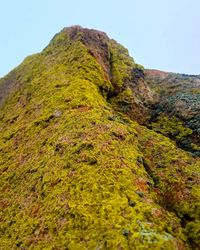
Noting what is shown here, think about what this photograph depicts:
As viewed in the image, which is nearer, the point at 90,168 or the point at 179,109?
the point at 90,168

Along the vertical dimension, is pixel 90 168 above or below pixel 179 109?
below

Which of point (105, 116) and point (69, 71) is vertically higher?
point (69, 71)

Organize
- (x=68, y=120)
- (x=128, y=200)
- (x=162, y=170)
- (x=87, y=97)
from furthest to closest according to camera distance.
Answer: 1. (x=87, y=97)
2. (x=68, y=120)
3. (x=162, y=170)
4. (x=128, y=200)

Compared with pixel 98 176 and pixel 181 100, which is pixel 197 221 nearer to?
pixel 98 176

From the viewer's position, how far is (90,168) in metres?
12.8

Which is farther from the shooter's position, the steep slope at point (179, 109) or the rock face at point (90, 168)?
the steep slope at point (179, 109)

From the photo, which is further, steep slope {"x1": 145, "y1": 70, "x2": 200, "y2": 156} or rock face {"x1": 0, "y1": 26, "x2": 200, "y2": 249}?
steep slope {"x1": 145, "y1": 70, "x2": 200, "y2": 156}

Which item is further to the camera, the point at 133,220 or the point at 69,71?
the point at 69,71

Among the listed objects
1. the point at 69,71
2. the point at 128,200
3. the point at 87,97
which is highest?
the point at 69,71

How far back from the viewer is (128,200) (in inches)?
443

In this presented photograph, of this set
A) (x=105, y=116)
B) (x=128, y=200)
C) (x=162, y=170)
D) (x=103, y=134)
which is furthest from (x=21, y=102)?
(x=128, y=200)

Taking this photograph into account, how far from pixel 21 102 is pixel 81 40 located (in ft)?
22.6

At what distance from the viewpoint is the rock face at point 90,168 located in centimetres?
1044

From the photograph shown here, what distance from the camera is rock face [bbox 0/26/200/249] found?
34.2ft
